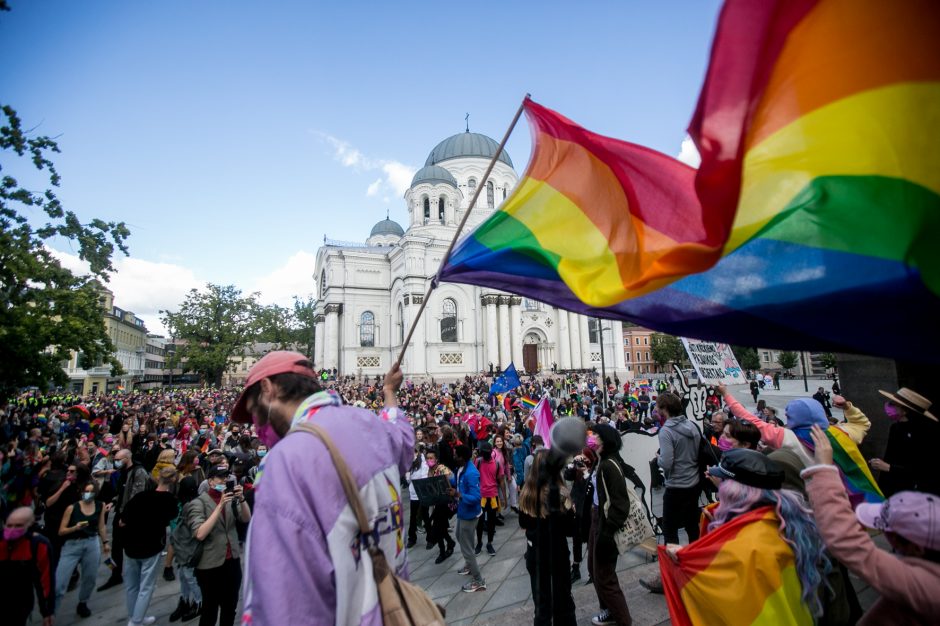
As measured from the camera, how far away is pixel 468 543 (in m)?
4.99

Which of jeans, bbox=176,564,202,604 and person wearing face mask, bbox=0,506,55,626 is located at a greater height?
person wearing face mask, bbox=0,506,55,626

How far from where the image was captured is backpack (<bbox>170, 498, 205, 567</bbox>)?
12.6 feet

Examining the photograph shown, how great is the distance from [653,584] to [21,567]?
5.41 meters

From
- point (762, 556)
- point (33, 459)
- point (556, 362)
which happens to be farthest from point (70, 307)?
point (556, 362)

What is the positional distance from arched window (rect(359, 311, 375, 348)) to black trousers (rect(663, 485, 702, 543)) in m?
36.8

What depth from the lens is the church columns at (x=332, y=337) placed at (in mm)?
38344

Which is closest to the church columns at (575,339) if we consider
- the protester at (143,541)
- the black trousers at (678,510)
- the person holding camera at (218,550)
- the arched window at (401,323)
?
the arched window at (401,323)

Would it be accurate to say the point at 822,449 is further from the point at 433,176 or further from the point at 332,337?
the point at 433,176

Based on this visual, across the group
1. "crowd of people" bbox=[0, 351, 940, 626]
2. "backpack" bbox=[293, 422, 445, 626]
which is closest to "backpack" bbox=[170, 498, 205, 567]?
"crowd of people" bbox=[0, 351, 940, 626]

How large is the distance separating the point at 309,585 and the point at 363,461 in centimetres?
34

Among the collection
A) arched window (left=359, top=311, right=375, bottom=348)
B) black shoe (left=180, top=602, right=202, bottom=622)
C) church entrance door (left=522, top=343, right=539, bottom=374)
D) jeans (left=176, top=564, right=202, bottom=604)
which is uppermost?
arched window (left=359, top=311, right=375, bottom=348)

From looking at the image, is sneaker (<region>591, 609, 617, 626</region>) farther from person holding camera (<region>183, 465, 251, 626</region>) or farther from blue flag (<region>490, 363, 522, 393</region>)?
blue flag (<region>490, 363, 522, 393</region>)

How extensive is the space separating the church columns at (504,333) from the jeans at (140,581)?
3245 cm

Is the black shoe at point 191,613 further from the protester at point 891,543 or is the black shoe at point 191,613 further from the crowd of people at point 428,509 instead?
the protester at point 891,543
